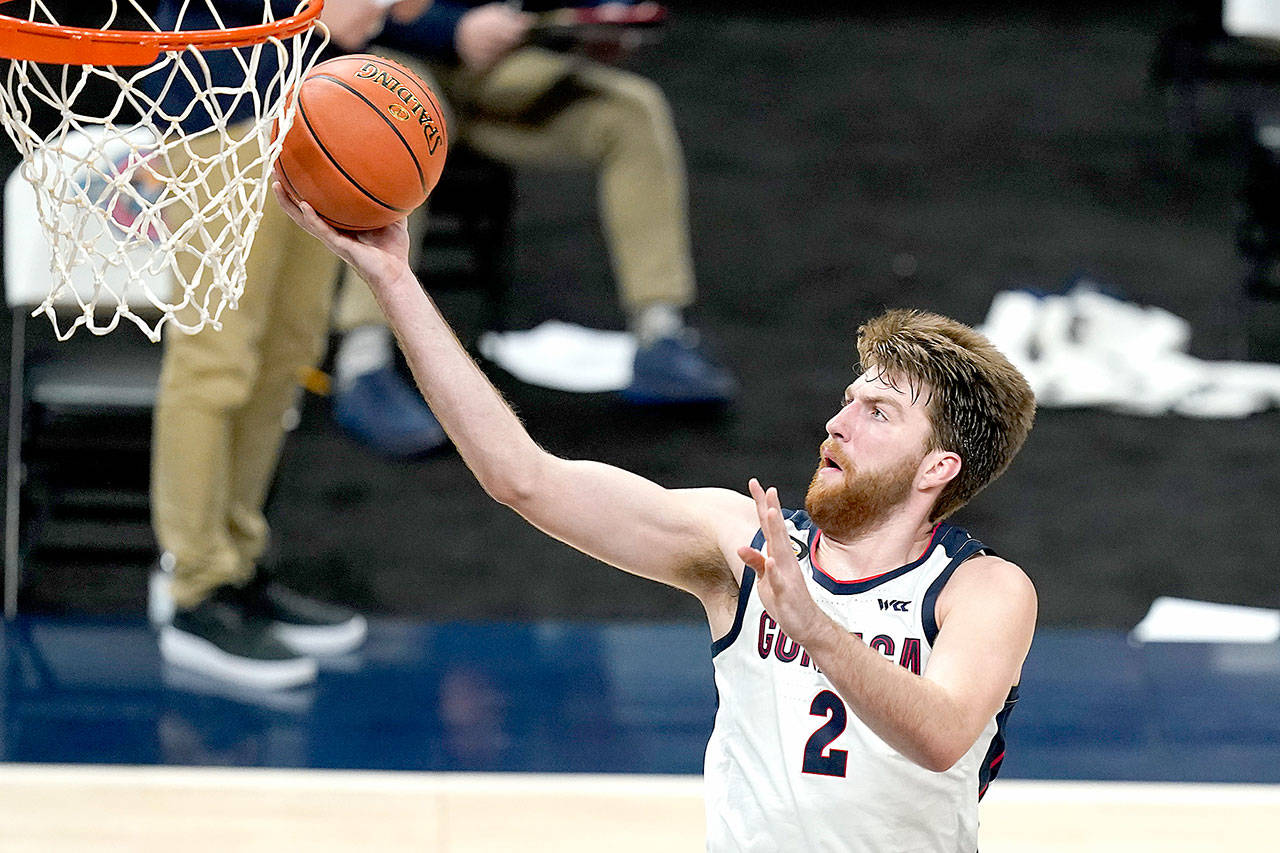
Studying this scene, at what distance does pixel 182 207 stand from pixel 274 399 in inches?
20.5

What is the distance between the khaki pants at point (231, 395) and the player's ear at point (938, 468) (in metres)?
2.08

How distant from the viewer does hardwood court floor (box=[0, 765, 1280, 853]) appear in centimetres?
360

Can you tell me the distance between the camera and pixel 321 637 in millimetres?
4520

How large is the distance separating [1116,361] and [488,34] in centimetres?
253

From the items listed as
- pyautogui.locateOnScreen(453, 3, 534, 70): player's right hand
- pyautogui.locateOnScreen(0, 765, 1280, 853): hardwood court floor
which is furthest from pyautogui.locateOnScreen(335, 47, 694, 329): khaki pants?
pyautogui.locateOnScreen(0, 765, 1280, 853): hardwood court floor

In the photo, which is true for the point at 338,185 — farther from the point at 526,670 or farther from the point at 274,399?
the point at 526,670

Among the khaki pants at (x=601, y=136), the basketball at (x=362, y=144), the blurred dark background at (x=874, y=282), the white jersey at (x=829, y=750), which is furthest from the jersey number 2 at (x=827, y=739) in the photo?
the khaki pants at (x=601, y=136)

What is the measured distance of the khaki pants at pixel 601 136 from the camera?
602 cm

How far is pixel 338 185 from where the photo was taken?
2.53 metres

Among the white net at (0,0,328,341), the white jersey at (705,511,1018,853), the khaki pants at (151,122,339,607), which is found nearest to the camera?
the white jersey at (705,511,1018,853)

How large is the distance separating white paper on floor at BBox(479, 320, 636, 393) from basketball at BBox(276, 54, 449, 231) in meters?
3.49

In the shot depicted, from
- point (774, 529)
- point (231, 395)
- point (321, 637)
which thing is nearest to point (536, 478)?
point (774, 529)

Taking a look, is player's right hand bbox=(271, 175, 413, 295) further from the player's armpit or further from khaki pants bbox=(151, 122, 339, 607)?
khaki pants bbox=(151, 122, 339, 607)

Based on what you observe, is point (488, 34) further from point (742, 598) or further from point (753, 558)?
point (753, 558)
